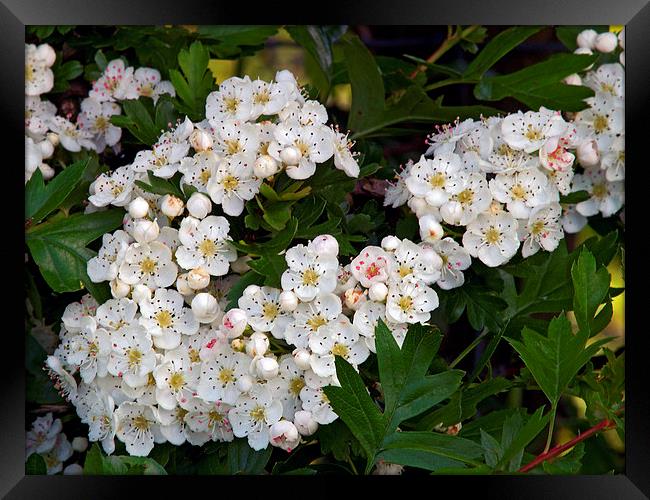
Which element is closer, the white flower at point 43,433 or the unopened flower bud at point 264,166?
the unopened flower bud at point 264,166

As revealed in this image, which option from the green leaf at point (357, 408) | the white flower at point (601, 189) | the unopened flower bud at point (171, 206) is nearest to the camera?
the green leaf at point (357, 408)

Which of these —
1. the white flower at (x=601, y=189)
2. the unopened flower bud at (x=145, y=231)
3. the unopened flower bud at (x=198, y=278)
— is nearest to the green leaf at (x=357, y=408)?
the unopened flower bud at (x=198, y=278)

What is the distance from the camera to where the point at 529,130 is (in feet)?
4.45

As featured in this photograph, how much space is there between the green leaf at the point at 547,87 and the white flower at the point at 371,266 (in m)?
0.50

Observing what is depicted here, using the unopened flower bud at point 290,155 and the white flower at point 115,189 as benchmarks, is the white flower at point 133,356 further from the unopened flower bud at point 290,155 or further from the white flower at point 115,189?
the unopened flower bud at point 290,155

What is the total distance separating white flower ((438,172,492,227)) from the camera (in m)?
1.32

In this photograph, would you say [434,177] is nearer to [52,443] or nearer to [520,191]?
[520,191]

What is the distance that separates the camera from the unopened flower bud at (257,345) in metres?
1.24

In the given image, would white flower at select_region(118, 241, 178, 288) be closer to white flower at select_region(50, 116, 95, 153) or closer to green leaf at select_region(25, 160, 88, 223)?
green leaf at select_region(25, 160, 88, 223)

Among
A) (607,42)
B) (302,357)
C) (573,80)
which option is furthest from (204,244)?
(607,42)

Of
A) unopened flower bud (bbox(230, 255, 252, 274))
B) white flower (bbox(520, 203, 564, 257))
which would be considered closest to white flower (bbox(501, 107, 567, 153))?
white flower (bbox(520, 203, 564, 257))
